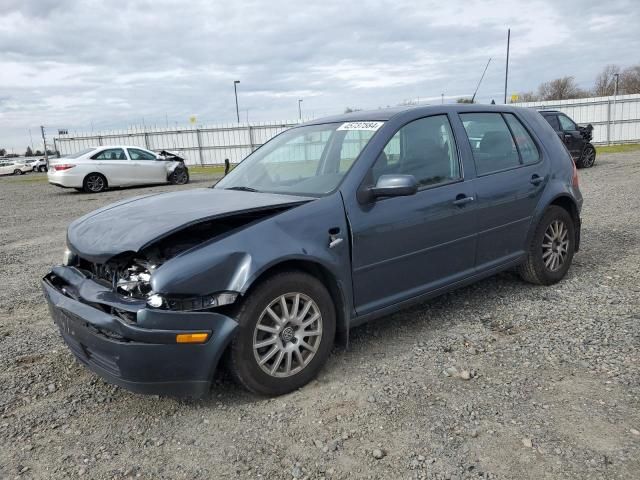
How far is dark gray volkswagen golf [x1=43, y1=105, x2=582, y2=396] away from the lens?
2686 millimetres

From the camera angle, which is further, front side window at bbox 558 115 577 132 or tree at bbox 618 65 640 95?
tree at bbox 618 65 640 95

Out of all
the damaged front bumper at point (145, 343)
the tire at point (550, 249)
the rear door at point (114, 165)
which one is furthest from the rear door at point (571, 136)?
the damaged front bumper at point (145, 343)

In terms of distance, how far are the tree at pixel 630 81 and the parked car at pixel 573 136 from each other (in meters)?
54.6

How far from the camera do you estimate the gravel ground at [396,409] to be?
2432 millimetres

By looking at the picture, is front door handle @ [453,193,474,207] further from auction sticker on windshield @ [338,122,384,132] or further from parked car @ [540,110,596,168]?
parked car @ [540,110,596,168]

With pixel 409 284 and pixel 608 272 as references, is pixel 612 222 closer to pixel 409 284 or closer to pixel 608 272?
pixel 608 272

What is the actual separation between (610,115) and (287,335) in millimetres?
30288

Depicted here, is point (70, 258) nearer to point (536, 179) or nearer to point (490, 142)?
point (490, 142)

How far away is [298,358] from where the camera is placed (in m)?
3.07

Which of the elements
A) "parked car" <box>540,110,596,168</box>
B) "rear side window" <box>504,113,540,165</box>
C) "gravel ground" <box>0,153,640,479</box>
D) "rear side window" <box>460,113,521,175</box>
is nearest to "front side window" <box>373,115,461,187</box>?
"rear side window" <box>460,113,521,175</box>

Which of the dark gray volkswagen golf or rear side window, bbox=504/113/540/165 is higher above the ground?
rear side window, bbox=504/113/540/165

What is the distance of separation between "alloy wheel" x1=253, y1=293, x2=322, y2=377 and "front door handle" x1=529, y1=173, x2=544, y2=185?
248 cm

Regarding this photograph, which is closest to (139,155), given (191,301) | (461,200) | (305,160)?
(305,160)

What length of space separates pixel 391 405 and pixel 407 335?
39.4 inches
